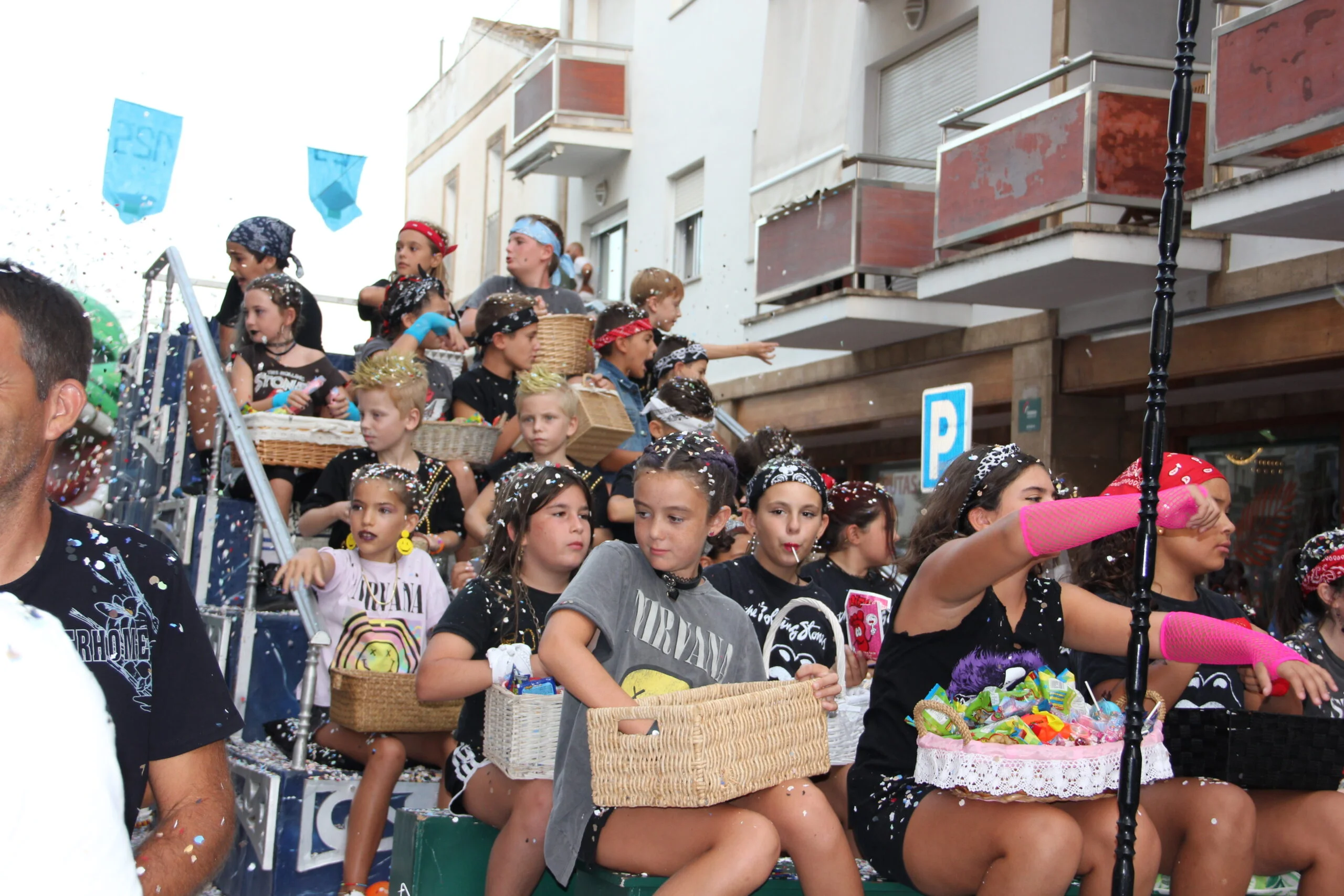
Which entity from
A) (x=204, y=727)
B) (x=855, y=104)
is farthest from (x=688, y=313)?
(x=204, y=727)

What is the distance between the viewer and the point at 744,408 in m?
17.0

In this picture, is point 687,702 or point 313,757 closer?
point 687,702

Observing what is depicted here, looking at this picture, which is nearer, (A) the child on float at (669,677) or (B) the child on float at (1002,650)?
(B) the child on float at (1002,650)

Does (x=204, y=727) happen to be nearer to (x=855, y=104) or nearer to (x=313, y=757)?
(x=313, y=757)

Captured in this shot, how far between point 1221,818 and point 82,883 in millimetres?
2796

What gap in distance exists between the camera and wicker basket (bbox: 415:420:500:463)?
648 cm

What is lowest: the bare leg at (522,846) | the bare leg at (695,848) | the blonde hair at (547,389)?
the bare leg at (522,846)

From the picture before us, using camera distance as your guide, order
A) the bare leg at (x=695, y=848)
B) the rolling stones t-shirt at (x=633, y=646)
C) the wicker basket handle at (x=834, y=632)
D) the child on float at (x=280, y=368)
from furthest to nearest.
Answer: the child on float at (x=280, y=368) → the wicker basket handle at (x=834, y=632) → the rolling stones t-shirt at (x=633, y=646) → the bare leg at (x=695, y=848)

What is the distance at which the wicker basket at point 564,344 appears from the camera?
7.42 meters

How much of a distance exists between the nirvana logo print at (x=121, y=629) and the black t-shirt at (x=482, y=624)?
77.5 inches

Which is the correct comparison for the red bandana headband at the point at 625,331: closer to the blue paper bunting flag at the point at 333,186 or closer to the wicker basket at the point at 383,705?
the wicker basket at the point at 383,705

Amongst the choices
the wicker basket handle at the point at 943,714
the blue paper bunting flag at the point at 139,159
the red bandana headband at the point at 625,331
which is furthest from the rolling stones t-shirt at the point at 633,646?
the blue paper bunting flag at the point at 139,159

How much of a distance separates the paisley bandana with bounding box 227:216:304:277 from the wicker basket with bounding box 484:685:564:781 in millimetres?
5098

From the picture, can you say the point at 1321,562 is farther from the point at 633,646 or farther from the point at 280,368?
the point at 280,368
